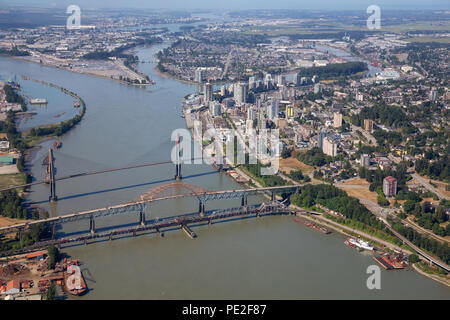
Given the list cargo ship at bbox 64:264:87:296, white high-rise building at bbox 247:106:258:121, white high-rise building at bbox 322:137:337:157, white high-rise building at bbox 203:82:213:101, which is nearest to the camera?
cargo ship at bbox 64:264:87:296

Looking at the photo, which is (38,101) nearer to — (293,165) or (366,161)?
(293,165)

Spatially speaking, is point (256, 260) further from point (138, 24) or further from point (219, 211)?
point (138, 24)

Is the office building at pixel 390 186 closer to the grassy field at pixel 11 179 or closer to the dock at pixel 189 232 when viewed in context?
the dock at pixel 189 232

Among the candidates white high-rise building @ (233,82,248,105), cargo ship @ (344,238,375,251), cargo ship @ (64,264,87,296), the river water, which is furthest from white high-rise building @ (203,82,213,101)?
cargo ship @ (64,264,87,296)

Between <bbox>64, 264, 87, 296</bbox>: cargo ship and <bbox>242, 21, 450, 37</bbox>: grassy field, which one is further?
<bbox>242, 21, 450, 37</bbox>: grassy field

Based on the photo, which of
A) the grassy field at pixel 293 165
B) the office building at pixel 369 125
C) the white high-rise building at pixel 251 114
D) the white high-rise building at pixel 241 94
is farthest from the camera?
the white high-rise building at pixel 241 94

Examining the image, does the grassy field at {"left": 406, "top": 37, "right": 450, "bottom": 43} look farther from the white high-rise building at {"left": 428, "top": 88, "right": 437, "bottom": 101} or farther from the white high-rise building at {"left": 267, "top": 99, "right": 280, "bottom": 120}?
the white high-rise building at {"left": 267, "top": 99, "right": 280, "bottom": 120}

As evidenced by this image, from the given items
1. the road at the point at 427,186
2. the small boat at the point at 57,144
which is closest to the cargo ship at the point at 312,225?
the road at the point at 427,186
